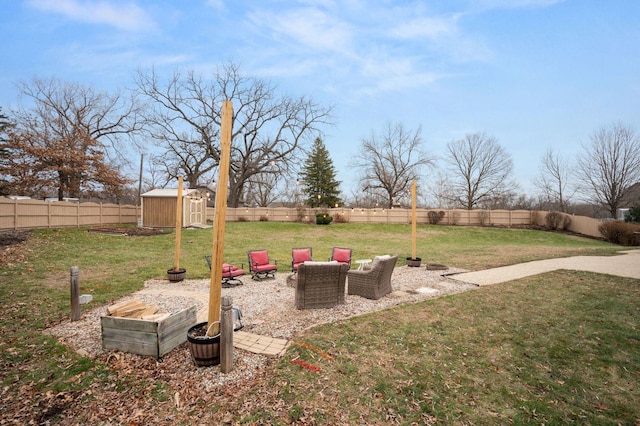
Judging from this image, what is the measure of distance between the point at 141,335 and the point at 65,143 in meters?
24.4

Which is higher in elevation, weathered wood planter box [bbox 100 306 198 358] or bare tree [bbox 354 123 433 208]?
bare tree [bbox 354 123 433 208]

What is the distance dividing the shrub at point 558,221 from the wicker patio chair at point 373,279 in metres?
23.3

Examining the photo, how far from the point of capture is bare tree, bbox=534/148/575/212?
3056 centimetres

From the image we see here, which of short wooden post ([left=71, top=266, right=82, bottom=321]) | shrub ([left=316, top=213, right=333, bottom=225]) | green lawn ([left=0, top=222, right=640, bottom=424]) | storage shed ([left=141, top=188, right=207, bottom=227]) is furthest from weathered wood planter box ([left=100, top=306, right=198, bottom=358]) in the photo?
shrub ([left=316, top=213, right=333, bottom=225])

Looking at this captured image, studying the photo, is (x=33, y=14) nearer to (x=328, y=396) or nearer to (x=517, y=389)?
(x=328, y=396)

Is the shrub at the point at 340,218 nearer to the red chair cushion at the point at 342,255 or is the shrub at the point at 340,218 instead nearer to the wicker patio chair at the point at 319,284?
the red chair cushion at the point at 342,255

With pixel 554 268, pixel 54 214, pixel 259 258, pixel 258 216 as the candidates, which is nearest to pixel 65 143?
Result: pixel 54 214

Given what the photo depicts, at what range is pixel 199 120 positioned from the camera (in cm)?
2916

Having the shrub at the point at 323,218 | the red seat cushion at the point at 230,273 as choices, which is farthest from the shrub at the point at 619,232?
the red seat cushion at the point at 230,273

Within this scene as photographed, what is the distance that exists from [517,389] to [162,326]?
4.32 m

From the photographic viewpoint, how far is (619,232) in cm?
1738

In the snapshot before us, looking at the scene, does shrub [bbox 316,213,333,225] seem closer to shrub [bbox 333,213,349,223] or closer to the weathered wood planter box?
shrub [bbox 333,213,349,223]

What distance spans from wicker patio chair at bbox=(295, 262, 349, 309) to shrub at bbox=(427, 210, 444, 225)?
71.6 feet

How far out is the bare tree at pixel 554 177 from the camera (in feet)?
100
